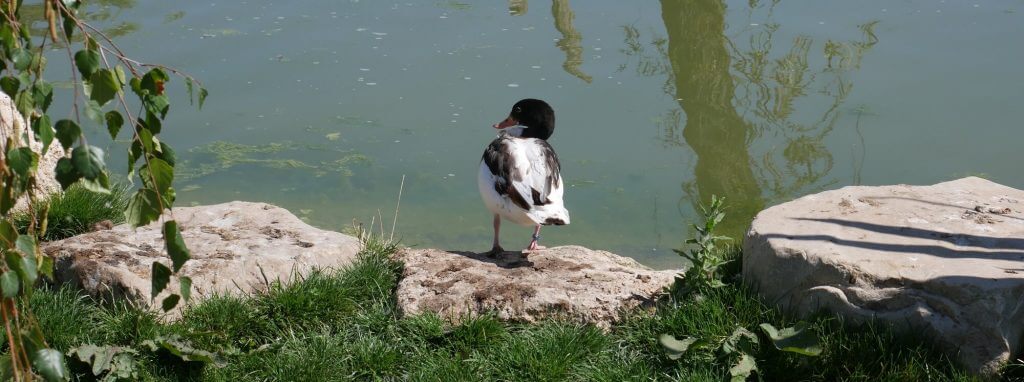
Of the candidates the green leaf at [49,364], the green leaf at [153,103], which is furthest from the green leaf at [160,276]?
the green leaf at [153,103]

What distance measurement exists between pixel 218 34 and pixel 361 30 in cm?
167

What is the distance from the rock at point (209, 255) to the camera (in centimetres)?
501

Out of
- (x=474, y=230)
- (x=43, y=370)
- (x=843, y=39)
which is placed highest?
(x=43, y=370)

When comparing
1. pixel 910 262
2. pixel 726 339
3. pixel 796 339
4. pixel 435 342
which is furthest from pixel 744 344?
pixel 435 342

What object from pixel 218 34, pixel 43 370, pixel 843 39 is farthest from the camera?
pixel 218 34

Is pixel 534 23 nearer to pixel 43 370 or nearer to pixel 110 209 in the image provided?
pixel 110 209

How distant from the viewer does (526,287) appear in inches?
199

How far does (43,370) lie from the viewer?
7.65 feet

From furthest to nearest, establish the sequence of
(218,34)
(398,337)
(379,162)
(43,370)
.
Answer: (218,34) → (379,162) → (398,337) → (43,370)

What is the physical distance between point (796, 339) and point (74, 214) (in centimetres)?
413

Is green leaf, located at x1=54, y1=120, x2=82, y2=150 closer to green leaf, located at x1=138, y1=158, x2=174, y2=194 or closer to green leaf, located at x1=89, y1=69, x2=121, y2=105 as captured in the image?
green leaf, located at x1=89, y1=69, x2=121, y2=105

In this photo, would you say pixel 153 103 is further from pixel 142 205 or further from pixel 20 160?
pixel 20 160

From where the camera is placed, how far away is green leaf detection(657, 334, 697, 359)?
14.5 ft

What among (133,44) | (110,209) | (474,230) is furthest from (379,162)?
(133,44)
